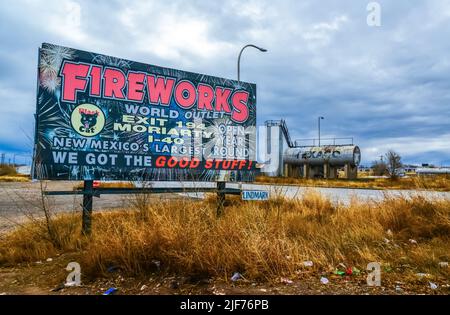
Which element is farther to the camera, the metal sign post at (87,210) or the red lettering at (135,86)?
the red lettering at (135,86)

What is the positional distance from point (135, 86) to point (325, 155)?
39190 mm

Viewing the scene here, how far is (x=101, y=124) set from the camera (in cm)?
618

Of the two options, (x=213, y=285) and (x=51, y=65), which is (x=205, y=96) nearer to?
(x=51, y=65)

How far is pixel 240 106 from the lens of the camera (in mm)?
8039

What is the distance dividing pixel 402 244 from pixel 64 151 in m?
6.39

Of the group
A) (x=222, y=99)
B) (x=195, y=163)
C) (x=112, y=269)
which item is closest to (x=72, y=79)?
(x=195, y=163)

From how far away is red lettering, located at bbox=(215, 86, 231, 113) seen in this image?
766cm

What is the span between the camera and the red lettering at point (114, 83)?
6254 mm

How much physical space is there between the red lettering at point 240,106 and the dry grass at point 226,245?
306 centimetres

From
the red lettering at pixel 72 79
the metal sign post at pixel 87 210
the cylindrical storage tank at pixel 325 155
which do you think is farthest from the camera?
the cylindrical storage tank at pixel 325 155

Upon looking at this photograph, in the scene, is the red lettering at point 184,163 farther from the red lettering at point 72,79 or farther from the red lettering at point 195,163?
the red lettering at point 72,79

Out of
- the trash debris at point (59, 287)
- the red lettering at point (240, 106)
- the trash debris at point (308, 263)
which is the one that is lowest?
the trash debris at point (59, 287)

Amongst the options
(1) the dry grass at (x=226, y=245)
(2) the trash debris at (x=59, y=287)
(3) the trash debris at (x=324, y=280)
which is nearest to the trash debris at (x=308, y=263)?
(1) the dry grass at (x=226, y=245)
